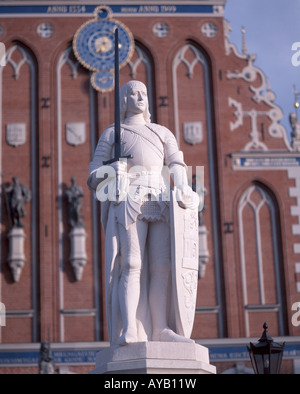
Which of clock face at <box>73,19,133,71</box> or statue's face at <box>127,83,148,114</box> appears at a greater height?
clock face at <box>73,19,133,71</box>

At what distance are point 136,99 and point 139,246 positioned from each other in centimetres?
135

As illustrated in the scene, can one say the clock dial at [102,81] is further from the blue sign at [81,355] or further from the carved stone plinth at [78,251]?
the blue sign at [81,355]

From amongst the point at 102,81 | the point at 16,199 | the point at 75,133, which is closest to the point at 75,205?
the point at 16,199

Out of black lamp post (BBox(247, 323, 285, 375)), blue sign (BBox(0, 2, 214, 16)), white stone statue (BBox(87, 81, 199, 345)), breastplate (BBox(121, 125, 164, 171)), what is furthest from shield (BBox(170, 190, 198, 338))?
blue sign (BBox(0, 2, 214, 16))

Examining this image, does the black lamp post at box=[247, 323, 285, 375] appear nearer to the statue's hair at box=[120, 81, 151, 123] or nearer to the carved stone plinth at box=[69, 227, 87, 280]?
the statue's hair at box=[120, 81, 151, 123]

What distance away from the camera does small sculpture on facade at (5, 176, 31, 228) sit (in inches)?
718

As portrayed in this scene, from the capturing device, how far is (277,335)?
59.4ft

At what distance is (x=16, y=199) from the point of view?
18250 millimetres

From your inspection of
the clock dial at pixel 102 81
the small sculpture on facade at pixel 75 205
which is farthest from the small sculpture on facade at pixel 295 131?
the small sculpture on facade at pixel 75 205

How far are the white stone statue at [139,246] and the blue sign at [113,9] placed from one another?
12669 mm

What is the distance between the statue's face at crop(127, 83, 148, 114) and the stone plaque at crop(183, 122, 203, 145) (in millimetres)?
11285

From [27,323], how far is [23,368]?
3.13 feet
